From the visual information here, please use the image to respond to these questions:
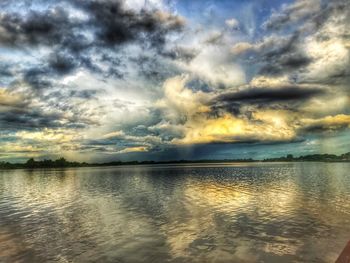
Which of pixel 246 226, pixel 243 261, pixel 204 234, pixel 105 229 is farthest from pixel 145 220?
pixel 243 261

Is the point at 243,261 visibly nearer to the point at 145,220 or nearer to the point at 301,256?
the point at 301,256

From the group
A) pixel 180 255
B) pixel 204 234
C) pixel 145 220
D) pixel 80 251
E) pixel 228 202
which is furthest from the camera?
pixel 228 202

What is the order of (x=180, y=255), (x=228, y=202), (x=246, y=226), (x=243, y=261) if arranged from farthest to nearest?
(x=228, y=202) → (x=246, y=226) → (x=180, y=255) → (x=243, y=261)

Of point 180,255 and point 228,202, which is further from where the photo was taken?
point 228,202

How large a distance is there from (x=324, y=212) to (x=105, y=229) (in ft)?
71.7

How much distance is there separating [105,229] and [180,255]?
9.79 m

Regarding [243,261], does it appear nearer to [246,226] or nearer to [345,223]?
[246,226]

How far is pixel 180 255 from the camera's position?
18.5m

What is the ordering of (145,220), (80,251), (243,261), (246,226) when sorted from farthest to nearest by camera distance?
(145,220) → (246,226) → (80,251) → (243,261)

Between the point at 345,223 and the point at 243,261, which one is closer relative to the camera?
the point at 243,261

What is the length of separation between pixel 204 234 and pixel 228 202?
1674cm

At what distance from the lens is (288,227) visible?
81.8 feet

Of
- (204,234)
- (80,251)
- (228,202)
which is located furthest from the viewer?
(228,202)

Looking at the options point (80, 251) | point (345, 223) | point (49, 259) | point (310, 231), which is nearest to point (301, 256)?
point (310, 231)
